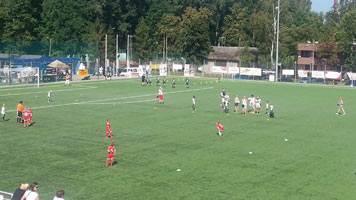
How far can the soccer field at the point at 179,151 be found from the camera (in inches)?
778

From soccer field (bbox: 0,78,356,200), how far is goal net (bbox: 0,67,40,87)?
17.1m

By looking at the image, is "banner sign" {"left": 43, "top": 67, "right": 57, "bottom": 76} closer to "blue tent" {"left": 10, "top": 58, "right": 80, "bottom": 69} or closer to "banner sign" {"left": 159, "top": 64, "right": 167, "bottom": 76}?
"blue tent" {"left": 10, "top": 58, "right": 80, "bottom": 69}

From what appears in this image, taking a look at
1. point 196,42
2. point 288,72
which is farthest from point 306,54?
point 196,42

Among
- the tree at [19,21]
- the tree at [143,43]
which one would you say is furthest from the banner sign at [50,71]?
the tree at [143,43]

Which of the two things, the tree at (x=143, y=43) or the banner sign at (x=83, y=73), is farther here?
the tree at (x=143, y=43)

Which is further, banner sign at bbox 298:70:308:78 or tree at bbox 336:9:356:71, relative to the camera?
tree at bbox 336:9:356:71

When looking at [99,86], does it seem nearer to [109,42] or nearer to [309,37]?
[109,42]

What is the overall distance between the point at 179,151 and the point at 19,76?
149 ft

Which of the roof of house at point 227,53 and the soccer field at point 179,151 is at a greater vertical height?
the roof of house at point 227,53

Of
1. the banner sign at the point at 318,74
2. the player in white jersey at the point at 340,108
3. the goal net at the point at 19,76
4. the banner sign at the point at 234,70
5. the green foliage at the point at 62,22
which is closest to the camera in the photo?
the player in white jersey at the point at 340,108

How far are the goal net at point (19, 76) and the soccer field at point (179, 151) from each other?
17.1m

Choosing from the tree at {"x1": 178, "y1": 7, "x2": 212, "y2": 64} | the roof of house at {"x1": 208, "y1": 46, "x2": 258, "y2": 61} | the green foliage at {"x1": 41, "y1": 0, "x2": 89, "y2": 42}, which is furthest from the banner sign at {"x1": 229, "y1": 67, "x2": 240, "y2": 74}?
the green foliage at {"x1": 41, "y1": 0, "x2": 89, "y2": 42}

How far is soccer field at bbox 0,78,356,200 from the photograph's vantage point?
19750 millimetres

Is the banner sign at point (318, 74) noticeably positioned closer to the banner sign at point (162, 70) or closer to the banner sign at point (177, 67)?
the banner sign at point (177, 67)
